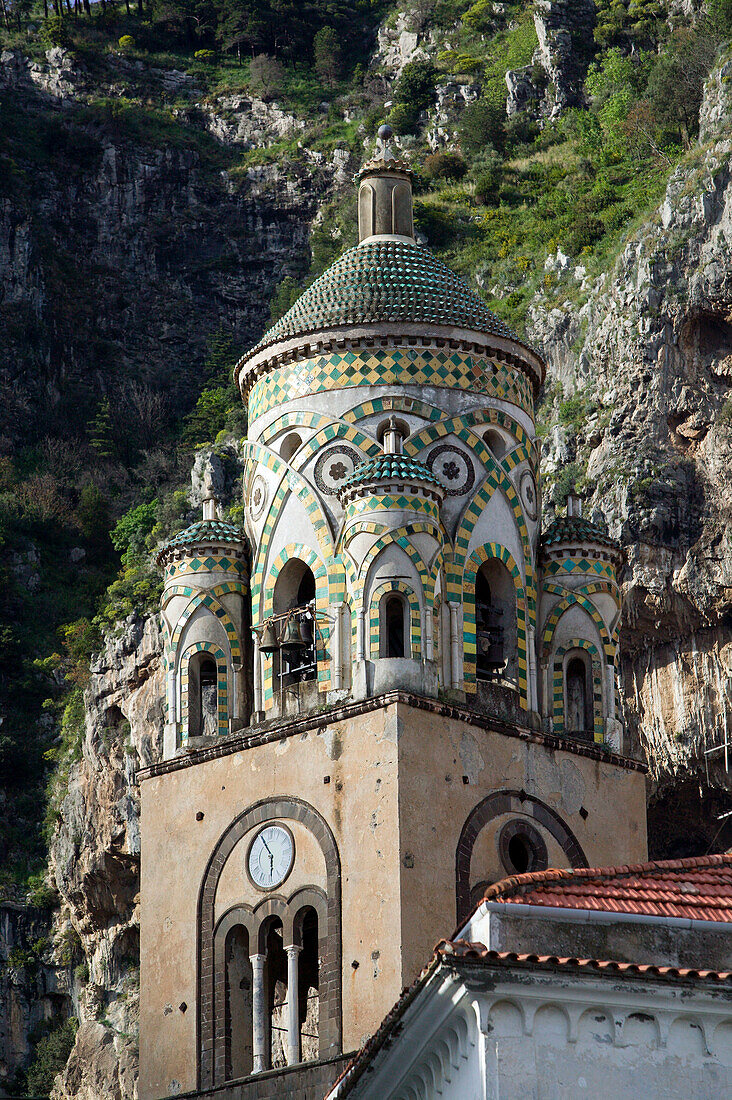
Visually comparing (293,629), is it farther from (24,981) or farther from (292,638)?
(24,981)

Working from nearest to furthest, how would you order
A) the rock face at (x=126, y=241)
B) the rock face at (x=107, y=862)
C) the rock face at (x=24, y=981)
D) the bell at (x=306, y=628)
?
the bell at (x=306, y=628) → the rock face at (x=107, y=862) → the rock face at (x=24, y=981) → the rock face at (x=126, y=241)

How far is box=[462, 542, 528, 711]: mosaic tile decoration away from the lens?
26.2 m

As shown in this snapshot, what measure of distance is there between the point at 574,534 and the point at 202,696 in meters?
5.71

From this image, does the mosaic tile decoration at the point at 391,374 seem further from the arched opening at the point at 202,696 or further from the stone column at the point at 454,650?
the arched opening at the point at 202,696

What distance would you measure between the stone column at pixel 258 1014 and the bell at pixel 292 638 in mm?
4024

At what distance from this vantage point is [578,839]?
1049 inches

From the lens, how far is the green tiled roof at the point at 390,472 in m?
26.0

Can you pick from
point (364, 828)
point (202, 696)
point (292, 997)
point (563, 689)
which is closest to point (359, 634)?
point (364, 828)

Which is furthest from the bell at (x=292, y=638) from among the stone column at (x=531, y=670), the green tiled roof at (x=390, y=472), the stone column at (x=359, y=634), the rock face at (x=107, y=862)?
the rock face at (x=107, y=862)

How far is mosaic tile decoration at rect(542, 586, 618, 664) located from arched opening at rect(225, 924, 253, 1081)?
230 inches

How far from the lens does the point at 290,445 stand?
2809 centimetres

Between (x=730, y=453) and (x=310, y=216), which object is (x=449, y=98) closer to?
(x=310, y=216)

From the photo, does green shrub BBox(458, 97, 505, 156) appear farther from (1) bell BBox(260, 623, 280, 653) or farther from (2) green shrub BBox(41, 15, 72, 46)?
(1) bell BBox(260, 623, 280, 653)

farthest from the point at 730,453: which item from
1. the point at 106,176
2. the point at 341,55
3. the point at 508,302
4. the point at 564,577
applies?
the point at 341,55
